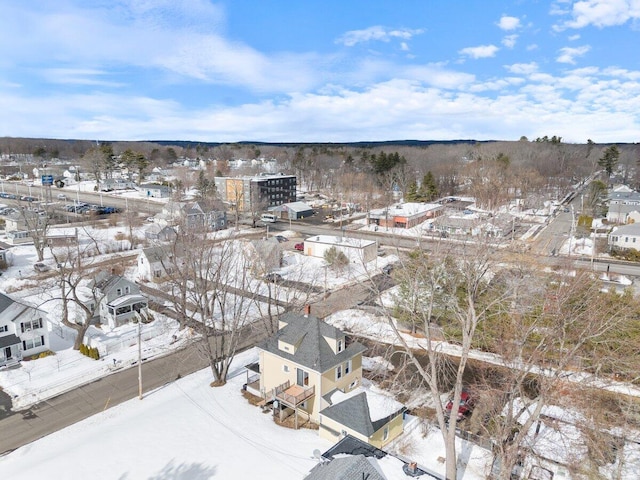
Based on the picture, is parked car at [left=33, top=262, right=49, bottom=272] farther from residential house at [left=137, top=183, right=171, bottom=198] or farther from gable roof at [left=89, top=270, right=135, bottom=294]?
residential house at [left=137, top=183, right=171, bottom=198]

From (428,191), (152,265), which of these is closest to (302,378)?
(152,265)

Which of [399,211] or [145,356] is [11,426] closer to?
[145,356]

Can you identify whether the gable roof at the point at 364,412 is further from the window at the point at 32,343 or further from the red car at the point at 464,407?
the window at the point at 32,343

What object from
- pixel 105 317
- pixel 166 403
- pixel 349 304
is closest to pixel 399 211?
pixel 349 304

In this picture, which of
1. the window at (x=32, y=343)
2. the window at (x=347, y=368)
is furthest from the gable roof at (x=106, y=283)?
the window at (x=347, y=368)

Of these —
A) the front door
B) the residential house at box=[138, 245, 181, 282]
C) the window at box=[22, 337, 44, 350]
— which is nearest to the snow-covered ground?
the front door
